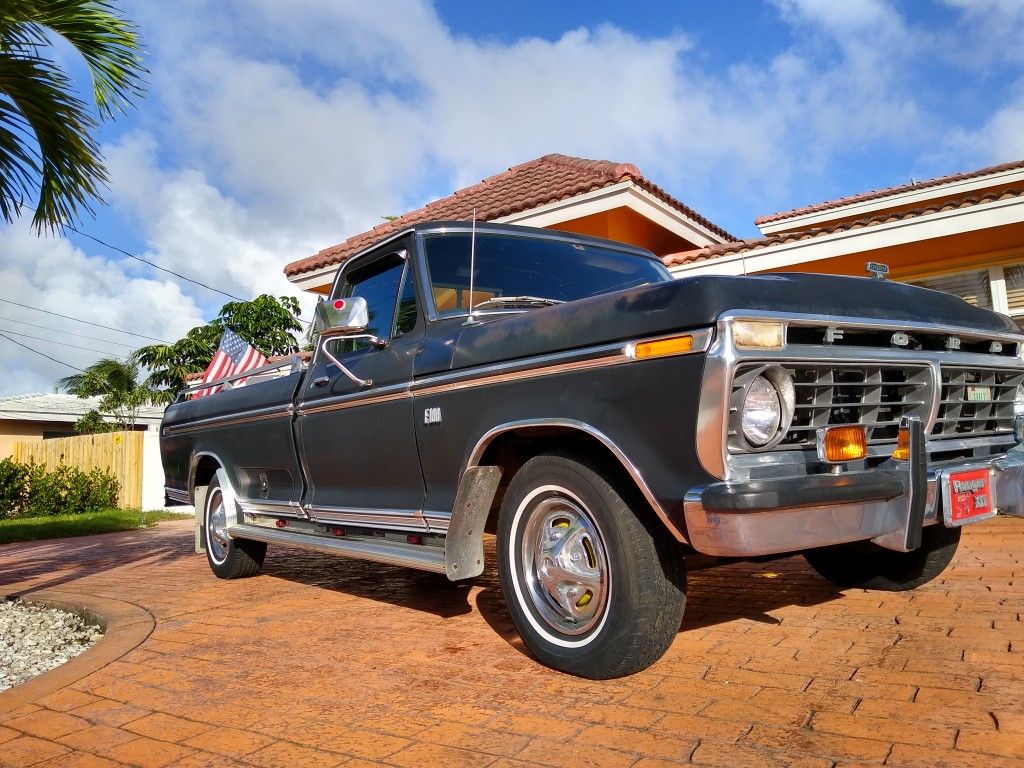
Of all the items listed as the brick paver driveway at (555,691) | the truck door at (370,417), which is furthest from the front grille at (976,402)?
the truck door at (370,417)

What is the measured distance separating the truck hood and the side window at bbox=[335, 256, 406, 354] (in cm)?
92

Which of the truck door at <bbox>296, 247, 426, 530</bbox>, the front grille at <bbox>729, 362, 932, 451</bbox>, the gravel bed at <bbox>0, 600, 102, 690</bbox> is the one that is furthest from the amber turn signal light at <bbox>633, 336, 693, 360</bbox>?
the gravel bed at <bbox>0, 600, 102, 690</bbox>

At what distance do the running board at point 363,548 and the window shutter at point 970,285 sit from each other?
8609mm

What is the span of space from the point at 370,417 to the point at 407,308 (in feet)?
1.96

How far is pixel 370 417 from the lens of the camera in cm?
423

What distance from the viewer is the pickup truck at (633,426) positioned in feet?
8.57

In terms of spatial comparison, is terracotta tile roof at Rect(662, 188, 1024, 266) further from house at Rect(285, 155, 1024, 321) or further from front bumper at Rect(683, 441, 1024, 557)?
front bumper at Rect(683, 441, 1024, 557)

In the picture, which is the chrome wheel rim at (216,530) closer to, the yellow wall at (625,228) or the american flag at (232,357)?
the american flag at (232,357)

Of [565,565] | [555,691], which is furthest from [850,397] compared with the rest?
[555,691]

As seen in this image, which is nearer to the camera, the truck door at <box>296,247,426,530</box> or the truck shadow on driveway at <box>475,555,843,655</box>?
the truck shadow on driveway at <box>475,555,843,655</box>

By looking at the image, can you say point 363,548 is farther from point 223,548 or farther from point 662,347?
point 223,548

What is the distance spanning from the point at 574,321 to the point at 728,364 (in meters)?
0.71

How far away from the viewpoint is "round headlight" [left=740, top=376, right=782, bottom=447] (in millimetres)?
2617

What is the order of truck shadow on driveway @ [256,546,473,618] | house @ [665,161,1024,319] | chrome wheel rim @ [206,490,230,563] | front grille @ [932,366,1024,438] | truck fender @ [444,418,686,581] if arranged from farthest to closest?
house @ [665,161,1024,319]
chrome wheel rim @ [206,490,230,563]
truck shadow on driveway @ [256,546,473,618]
truck fender @ [444,418,686,581]
front grille @ [932,366,1024,438]
